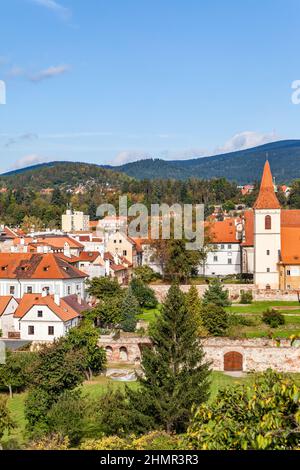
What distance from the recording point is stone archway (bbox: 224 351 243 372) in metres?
34.2

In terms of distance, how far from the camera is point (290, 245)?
50.7 m

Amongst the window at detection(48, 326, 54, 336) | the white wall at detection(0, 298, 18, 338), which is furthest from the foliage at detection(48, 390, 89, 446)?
the white wall at detection(0, 298, 18, 338)

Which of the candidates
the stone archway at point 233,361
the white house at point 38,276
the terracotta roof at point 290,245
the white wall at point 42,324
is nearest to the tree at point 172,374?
the stone archway at point 233,361

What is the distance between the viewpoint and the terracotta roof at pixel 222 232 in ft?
200

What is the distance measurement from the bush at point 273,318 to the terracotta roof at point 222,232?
68.5ft

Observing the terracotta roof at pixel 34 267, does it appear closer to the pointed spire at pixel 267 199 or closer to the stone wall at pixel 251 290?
the stone wall at pixel 251 290

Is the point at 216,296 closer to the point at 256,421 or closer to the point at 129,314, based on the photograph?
the point at 129,314

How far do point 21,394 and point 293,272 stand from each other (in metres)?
26.2

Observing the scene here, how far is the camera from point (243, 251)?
57656 millimetres

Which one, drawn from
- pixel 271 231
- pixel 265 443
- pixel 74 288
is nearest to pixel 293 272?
pixel 271 231

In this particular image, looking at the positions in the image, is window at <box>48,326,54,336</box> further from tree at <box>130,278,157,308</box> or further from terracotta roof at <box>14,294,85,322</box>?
tree at <box>130,278,157,308</box>

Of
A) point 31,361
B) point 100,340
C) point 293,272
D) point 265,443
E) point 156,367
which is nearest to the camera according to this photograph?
point 265,443

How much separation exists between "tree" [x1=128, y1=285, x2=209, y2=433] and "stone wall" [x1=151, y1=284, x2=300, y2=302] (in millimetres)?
21296
